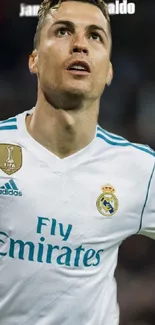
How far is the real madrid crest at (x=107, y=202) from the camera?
1.61 meters

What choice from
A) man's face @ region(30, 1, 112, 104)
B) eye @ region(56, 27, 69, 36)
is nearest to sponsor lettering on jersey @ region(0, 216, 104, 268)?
man's face @ region(30, 1, 112, 104)

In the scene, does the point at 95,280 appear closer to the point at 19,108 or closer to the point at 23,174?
the point at 23,174

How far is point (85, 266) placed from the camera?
158cm

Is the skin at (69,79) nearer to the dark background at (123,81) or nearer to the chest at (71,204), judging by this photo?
the chest at (71,204)

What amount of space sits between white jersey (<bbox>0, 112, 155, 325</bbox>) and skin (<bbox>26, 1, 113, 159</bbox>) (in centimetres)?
4

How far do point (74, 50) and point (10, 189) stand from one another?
1.32 ft

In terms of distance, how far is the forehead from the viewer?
1586mm

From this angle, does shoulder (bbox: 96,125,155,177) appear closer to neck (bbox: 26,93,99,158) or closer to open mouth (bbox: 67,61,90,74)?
neck (bbox: 26,93,99,158)

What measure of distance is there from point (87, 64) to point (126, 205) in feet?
1.32

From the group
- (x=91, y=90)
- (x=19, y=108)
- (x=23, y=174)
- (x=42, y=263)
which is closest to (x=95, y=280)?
(x=42, y=263)

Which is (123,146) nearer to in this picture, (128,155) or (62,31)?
(128,155)

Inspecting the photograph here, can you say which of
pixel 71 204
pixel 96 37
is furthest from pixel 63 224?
pixel 96 37

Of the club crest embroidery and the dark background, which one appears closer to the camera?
the club crest embroidery

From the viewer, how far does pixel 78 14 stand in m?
1.59
